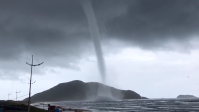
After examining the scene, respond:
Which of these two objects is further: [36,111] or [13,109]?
[36,111]

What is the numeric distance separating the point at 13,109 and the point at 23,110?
8.97 feet

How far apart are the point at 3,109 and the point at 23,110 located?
712 centimetres

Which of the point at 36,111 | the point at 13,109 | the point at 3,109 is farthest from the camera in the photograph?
the point at 36,111

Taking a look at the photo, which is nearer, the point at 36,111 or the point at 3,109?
the point at 3,109

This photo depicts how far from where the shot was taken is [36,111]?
294 feet

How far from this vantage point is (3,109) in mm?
70688

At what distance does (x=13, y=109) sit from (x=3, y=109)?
4751 millimetres

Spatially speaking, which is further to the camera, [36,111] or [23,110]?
[36,111]

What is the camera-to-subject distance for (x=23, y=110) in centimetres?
7694

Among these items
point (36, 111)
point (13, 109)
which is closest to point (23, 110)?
point (13, 109)

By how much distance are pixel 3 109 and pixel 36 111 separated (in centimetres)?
1984

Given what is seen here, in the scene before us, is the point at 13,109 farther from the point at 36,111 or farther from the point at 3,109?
the point at 36,111

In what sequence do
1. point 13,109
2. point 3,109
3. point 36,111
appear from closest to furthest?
point 3,109, point 13,109, point 36,111

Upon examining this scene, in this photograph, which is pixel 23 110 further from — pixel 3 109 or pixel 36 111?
Result: pixel 36 111
